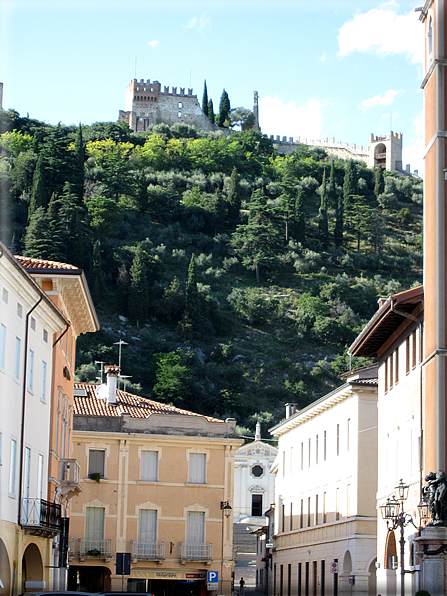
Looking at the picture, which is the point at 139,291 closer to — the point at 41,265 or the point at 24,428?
the point at 41,265

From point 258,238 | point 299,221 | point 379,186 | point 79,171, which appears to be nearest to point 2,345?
point 79,171

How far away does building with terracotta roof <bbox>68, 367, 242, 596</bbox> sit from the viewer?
1797 inches

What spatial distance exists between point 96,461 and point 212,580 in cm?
782

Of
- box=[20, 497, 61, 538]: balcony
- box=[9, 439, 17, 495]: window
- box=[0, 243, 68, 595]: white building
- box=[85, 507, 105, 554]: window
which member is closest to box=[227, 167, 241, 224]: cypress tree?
box=[85, 507, 105, 554]: window

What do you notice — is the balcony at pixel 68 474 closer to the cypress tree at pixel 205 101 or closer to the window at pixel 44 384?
the window at pixel 44 384

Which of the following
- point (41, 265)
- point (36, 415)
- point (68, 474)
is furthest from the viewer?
point (68, 474)

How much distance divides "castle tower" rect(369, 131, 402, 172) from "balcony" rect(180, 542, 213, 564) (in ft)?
509

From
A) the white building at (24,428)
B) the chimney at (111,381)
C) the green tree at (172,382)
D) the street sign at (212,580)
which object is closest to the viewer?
the white building at (24,428)

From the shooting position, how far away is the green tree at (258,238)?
14075 cm

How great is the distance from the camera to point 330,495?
43938 mm

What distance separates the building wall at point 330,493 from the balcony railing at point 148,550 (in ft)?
22.4

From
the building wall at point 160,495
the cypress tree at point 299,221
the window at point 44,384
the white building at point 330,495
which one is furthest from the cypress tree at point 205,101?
the window at point 44,384

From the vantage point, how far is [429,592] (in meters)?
23.3

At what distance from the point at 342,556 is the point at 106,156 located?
12222 cm
